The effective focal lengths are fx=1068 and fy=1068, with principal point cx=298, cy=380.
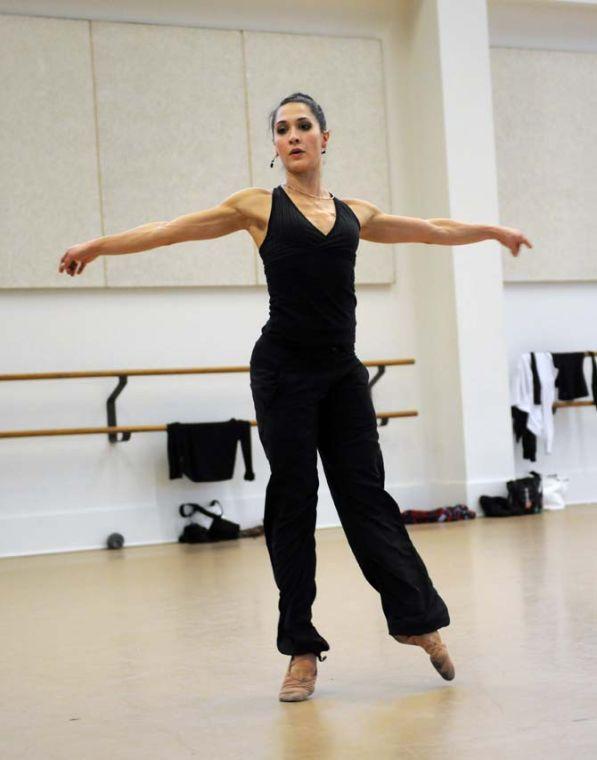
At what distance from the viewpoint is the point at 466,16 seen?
690 centimetres

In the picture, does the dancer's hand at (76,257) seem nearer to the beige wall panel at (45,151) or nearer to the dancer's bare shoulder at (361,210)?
the dancer's bare shoulder at (361,210)

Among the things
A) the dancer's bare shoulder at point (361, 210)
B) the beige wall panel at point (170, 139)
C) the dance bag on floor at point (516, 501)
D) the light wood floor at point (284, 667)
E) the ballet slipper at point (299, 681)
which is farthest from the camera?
the dance bag on floor at point (516, 501)

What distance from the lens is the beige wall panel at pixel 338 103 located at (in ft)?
22.6

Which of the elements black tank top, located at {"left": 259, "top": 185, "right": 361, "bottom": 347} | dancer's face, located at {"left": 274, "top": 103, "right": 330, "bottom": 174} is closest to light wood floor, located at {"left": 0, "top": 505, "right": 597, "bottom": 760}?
black tank top, located at {"left": 259, "top": 185, "right": 361, "bottom": 347}

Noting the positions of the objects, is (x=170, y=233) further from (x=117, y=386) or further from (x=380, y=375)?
(x=380, y=375)

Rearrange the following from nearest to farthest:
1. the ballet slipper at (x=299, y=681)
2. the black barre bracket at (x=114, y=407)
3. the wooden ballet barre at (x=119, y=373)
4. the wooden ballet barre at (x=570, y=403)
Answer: the ballet slipper at (x=299, y=681) < the wooden ballet barre at (x=119, y=373) < the black barre bracket at (x=114, y=407) < the wooden ballet barre at (x=570, y=403)

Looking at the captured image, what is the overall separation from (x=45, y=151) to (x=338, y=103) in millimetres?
1978

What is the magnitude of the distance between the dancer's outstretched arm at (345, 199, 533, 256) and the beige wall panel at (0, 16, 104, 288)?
13.1ft

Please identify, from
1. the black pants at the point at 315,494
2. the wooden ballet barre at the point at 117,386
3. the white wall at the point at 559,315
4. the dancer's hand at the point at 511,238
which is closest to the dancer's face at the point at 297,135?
the black pants at the point at 315,494

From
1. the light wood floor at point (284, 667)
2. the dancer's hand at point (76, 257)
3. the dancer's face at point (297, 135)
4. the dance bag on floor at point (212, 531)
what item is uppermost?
the dancer's face at point (297, 135)

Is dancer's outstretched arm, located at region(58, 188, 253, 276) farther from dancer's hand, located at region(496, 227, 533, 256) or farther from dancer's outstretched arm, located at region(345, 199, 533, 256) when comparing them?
dancer's hand, located at region(496, 227, 533, 256)

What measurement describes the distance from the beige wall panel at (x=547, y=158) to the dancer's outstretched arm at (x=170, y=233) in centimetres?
507

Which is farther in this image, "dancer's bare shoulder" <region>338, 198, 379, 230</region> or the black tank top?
"dancer's bare shoulder" <region>338, 198, 379, 230</region>

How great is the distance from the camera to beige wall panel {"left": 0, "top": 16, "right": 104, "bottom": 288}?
6324mm
